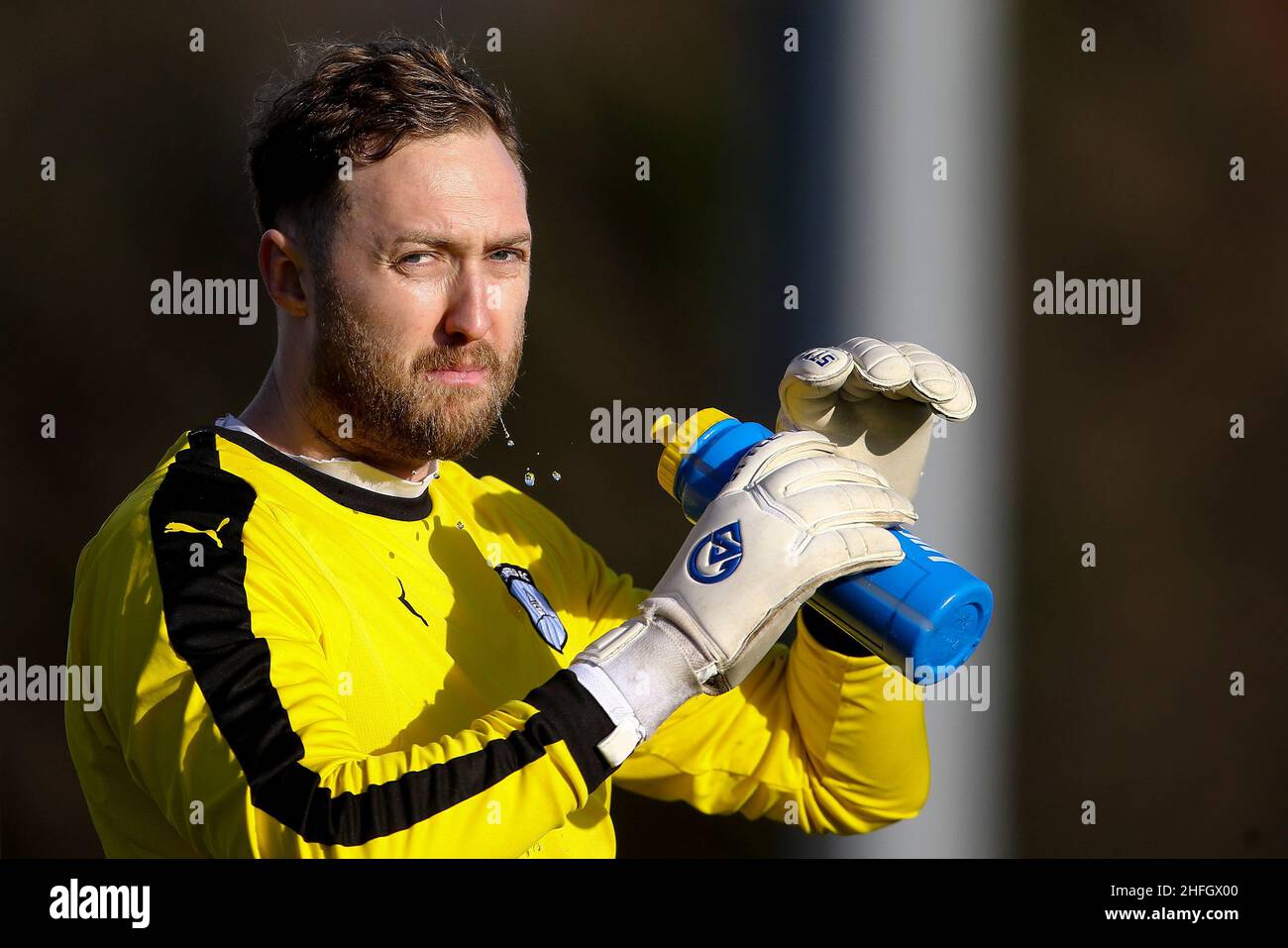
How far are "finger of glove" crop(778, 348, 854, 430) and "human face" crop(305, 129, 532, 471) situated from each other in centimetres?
36

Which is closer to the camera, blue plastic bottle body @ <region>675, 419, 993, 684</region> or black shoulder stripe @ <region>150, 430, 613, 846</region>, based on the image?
black shoulder stripe @ <region>150, 430, 613, 846</region>

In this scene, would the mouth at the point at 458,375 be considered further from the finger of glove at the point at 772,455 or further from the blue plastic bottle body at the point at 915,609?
the blue plastic bottle body at the point at 915,609

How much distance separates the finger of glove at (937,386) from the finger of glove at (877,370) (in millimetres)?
14

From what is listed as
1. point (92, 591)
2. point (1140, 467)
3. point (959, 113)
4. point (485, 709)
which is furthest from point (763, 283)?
point (92, 591)

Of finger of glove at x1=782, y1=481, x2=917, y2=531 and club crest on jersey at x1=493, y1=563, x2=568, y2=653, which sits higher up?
finger of glove at x1=782, y1=481, x2=917, y2=531

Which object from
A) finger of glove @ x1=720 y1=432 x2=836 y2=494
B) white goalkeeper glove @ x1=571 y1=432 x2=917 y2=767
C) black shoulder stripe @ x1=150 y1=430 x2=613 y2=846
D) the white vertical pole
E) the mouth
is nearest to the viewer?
black shoulder stripe @ x1=150 y1=430 x2=613 y2=846

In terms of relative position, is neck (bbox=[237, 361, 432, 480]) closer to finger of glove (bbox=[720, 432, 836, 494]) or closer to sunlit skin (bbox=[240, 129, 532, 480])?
sunlit skin (bbox=[240, 129, 532, 480])

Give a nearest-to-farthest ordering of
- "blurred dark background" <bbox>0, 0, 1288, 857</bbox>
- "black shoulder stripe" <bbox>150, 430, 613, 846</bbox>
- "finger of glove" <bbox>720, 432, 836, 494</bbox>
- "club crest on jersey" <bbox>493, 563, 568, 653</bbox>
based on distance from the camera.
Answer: "black shoulder stripe" <bbox>150, 430, 613, 846</bbox> → "finger of glove" <bbox>720, 432, 836, 494</bbox> → "club crest on jersey" <bbox>493, 563, 568, 653</bbox> → "blurred dark background" <bbox>0, 0, 1288, 857</bbox>

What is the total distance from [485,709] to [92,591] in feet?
1.52

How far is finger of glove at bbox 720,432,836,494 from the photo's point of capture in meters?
1.42

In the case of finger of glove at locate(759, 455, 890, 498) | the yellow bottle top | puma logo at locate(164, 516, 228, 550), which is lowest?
puma logo at locate(164, 516, 228, 550)

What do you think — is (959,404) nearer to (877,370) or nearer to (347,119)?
(877,370)

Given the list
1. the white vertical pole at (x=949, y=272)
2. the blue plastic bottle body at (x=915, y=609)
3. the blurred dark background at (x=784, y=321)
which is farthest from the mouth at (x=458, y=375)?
the white vertical pole at (x=949, y=272)

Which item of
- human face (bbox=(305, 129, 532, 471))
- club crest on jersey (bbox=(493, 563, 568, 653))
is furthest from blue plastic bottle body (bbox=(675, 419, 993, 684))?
human face (bbox=(305, 129, 532, 471))
